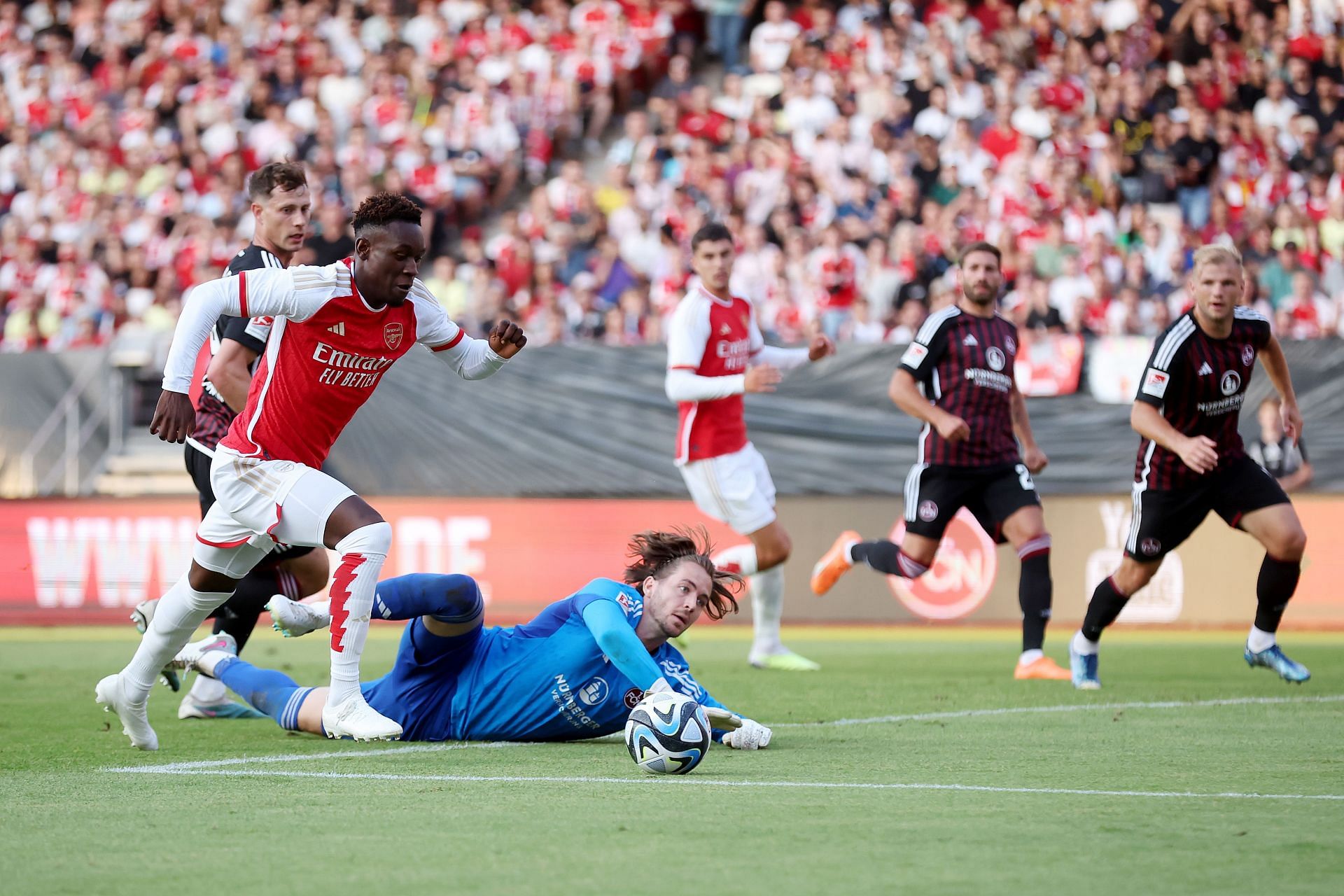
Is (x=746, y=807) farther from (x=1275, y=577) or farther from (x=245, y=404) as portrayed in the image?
(x=1275, y=577)

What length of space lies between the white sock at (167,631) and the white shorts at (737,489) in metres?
4.93

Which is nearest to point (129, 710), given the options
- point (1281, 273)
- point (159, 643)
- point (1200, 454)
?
point (159, 643)

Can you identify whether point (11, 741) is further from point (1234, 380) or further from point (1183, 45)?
point (1183, 45)

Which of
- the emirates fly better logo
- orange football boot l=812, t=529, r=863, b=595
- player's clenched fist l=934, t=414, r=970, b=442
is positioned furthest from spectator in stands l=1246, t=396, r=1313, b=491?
player's clenched fist l=934, t=414, r=970, b=442

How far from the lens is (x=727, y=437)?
36.6 ft

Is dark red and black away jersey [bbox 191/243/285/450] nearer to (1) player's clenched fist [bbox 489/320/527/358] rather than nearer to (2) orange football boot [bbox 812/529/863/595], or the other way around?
(1) player's clenched fist [bbox 489/320/527/358]

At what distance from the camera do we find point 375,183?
20.7 m

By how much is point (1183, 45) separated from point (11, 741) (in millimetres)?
15370

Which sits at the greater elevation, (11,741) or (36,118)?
(36,118)

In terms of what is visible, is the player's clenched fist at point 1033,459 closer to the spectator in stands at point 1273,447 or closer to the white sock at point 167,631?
the spectator in stands at point 1273,447

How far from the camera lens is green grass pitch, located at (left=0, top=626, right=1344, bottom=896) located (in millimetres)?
3846

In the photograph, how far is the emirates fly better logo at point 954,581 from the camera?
1520cm

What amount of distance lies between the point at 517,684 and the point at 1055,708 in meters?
2.88

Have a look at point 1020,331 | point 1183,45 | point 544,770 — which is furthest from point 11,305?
point 544,770
